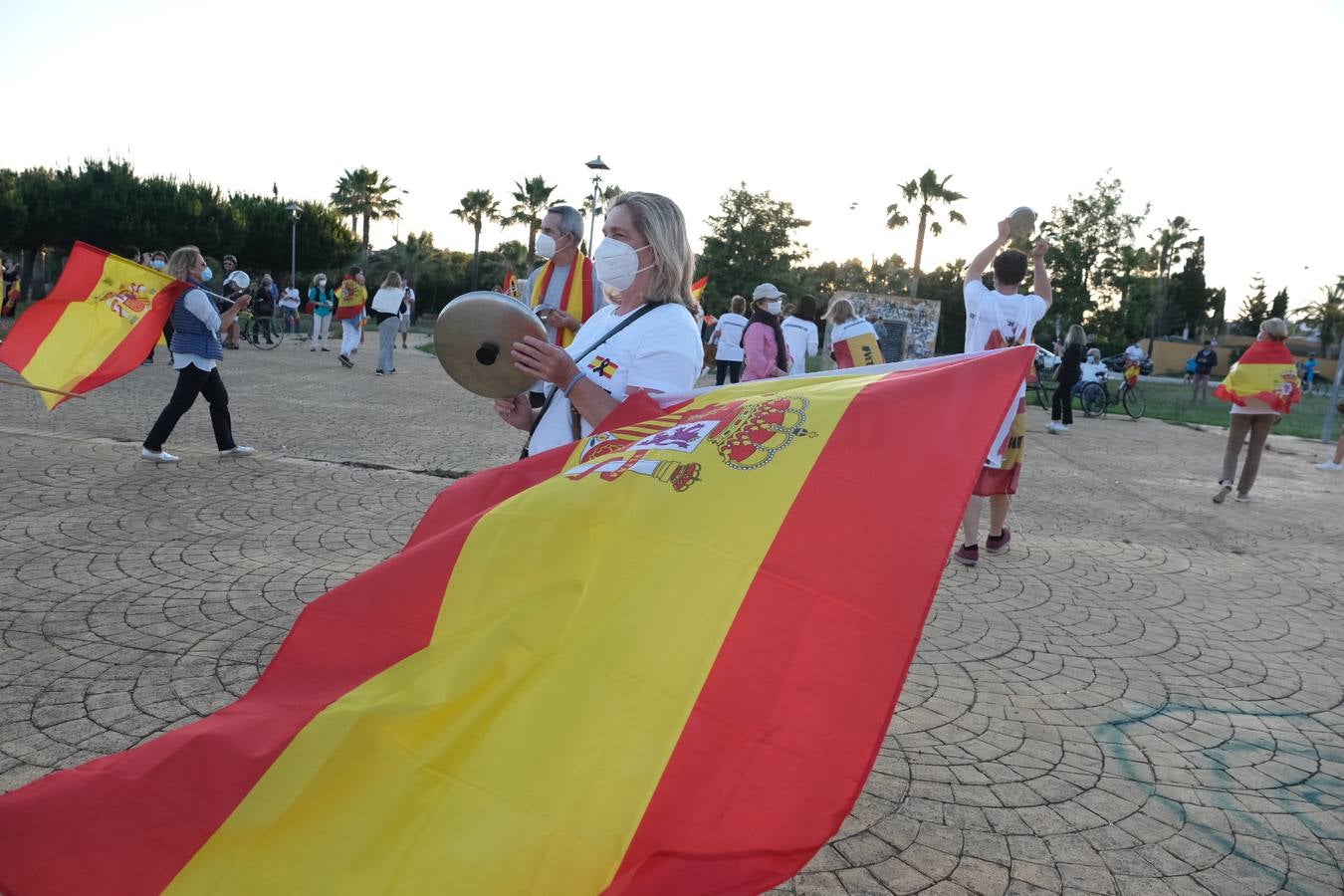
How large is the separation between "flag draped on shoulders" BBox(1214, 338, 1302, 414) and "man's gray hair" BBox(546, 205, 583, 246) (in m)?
6.89

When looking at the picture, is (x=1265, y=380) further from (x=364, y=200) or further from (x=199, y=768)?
(x=364, y=200)

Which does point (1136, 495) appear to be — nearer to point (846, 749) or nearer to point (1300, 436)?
point (846, 749)

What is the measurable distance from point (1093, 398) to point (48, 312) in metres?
19.0

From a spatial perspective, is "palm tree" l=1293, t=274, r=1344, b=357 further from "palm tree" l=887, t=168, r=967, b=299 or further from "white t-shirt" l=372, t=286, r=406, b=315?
"white t-shirt" l=372, t=286, r=406, b=315

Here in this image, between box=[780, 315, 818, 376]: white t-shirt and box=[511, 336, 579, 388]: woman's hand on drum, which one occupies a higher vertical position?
box=[511, 336, 579, 388]: woman's hand on drum

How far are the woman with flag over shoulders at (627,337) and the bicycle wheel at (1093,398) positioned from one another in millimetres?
18896

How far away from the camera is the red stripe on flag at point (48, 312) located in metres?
7.70

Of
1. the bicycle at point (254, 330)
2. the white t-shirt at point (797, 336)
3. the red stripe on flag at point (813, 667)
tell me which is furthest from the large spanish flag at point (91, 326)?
the bicycle at point (254, 330)

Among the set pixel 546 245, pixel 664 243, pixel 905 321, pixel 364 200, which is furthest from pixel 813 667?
pixel 364 200

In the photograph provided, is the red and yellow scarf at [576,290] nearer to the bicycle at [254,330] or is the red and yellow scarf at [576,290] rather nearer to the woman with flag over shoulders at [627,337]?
the woman with flag over shoulders at [627,337]

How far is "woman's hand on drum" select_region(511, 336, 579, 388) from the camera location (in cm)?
284

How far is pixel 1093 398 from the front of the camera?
65.7ft

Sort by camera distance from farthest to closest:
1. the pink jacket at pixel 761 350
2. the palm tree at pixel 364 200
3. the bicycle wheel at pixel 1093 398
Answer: the palm tree at pixel 364 200, the bicycle wheel at pixel 1093 398, the pink jacket at pixel 761 350

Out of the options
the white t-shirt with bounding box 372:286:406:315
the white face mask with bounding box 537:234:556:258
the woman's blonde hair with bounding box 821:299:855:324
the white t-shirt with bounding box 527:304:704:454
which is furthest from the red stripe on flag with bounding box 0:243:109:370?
the white t-shirt with bounding box 372:286:406:315
